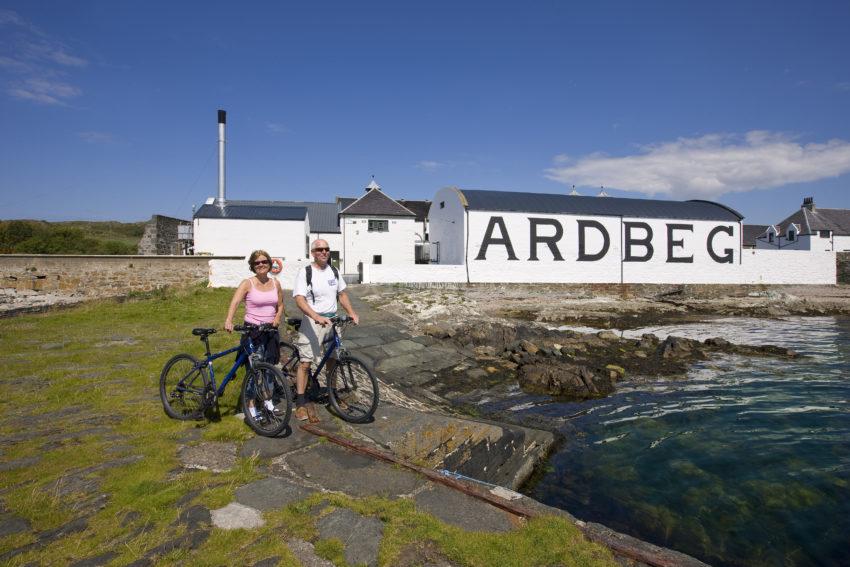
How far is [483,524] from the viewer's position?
3.32 meters

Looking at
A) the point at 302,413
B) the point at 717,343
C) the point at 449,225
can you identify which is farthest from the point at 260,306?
the point at 449,225

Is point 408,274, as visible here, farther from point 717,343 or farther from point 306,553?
point 306,553

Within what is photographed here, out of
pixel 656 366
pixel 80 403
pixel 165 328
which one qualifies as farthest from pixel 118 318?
pixel 656 366

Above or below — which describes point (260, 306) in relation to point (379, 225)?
below

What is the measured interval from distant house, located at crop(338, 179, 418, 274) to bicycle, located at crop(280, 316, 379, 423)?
3022cm

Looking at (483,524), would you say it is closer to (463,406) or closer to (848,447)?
(463,406)

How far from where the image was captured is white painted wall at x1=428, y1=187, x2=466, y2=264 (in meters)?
30.8

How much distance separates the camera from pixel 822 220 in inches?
2119

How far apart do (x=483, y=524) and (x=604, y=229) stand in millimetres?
32542

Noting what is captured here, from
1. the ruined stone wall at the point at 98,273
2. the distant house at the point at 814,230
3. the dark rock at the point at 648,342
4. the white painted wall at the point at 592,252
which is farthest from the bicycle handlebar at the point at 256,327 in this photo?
the distant house at the point at 814,230

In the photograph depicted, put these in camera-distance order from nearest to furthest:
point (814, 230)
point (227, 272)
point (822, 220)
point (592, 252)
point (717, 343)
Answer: point (717, 343) < point (227, 272) < point (592, 252) < point (814, 230) < point (822, 220)

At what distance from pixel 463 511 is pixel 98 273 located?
23.8 metres

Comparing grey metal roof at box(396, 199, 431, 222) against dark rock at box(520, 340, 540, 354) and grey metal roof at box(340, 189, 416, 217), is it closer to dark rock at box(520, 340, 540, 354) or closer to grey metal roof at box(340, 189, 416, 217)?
grey metal roof at box(340, 189, 416, 217)

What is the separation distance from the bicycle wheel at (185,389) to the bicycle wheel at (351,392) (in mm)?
1496
